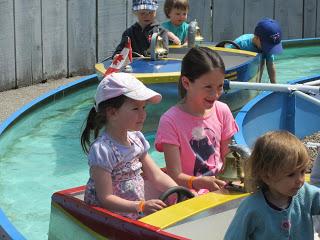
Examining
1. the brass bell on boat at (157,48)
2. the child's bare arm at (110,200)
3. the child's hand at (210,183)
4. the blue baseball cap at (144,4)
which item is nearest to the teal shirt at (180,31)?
the blue baseball cap at (144,4)

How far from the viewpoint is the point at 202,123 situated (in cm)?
354

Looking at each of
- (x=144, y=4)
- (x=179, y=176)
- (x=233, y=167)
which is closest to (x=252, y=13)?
(x=144, y=4)

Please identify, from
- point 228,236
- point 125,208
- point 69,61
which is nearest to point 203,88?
point 125,208

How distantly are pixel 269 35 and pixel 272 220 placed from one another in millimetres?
4146

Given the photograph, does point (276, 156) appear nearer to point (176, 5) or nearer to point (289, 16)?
point (176, 5)

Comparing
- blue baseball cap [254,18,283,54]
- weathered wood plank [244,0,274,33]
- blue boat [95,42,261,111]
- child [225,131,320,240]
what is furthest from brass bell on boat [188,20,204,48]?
child [225,131,320,240]

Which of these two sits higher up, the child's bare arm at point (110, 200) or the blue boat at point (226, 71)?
the blue boat at point (226, 71)

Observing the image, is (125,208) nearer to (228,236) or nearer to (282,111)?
(228,236)

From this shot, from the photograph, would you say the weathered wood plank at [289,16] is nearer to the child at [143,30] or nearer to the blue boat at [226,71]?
the blue boat at [226,71]

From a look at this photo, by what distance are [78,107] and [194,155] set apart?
3575 mm

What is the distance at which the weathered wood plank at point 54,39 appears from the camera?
7.45 metres

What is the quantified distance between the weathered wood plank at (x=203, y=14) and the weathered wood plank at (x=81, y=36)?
5.89 feet

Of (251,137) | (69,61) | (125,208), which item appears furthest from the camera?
(69,61)

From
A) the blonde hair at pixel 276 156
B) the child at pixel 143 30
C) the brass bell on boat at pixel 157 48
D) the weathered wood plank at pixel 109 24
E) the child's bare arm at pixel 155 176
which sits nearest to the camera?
the blonde hair at pixel 276 156
